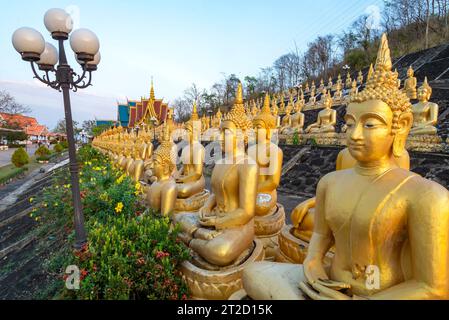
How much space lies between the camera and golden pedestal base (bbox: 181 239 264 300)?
2662 millimetres

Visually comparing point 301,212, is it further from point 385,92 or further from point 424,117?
point 424,117

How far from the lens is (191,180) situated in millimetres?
5148

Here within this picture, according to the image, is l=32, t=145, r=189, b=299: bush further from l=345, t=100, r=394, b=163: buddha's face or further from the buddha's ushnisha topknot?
the buddha's ushnisha topknot

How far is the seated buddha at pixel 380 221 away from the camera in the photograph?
149cm

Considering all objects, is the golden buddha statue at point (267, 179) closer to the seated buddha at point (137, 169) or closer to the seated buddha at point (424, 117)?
the seated buddha at point (137, 169)

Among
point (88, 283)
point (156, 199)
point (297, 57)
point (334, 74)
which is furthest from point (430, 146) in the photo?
point (297, 57)

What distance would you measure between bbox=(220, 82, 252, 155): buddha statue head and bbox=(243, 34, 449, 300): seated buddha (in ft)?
4.74

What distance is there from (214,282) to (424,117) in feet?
27.6

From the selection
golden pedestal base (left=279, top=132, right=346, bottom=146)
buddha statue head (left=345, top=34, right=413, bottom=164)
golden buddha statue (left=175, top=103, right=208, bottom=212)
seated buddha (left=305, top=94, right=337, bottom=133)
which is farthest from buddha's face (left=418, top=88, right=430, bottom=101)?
buddha statue head (left=345, top=34, right=413, bottom=164)

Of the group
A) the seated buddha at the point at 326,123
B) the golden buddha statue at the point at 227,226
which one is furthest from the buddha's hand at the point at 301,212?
the seated buddha at the point at 326,123

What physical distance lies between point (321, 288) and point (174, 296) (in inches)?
57.3

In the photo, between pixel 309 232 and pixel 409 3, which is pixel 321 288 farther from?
pixel 409 3

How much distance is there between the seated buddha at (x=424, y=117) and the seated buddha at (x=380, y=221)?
25.0ft

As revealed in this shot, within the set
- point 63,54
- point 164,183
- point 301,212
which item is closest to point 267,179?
point 301,212
